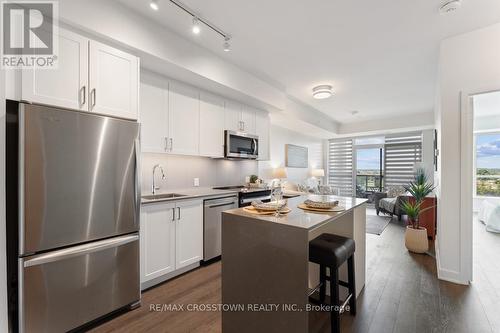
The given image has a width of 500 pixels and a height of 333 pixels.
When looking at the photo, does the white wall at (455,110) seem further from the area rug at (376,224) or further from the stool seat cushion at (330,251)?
the area rug at (376,224)

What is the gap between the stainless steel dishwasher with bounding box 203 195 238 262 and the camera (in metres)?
2.94

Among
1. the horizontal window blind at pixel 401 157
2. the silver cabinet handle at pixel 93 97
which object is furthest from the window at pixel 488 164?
the silver cabinet handle at pixel 93 97

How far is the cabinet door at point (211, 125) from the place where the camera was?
327cm

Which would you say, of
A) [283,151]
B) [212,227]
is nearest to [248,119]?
[212,227]

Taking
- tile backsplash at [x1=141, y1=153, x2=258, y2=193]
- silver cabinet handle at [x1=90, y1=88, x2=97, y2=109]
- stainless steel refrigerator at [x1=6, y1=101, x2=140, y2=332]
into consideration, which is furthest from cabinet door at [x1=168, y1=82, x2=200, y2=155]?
silver cabinet handle at [x1=90, y1=88, x2=97, y2=109]

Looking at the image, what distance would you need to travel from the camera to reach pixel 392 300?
2172 millimetres

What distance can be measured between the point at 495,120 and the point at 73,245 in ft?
31.2

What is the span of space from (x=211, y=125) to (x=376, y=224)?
4390mm

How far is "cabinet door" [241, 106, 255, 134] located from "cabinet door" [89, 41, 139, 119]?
6.58 feet

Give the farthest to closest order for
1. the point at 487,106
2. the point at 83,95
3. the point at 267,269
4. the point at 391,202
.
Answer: the point at 391,202 < the point at 487,106 < the point at 83,95 < the point at 267,269

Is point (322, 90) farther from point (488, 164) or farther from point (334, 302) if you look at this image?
point (488, 164)

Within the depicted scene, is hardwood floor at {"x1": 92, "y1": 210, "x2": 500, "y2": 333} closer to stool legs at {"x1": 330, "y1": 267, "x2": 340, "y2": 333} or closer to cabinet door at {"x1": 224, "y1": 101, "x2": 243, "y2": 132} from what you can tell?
stool legs at {"x1": 330, "y1": 267, "x2": 340, "y2": 333}

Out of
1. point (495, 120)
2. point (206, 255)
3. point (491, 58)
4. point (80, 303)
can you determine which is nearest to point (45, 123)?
point (80, 303)

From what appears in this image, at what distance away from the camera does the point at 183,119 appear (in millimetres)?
3023
